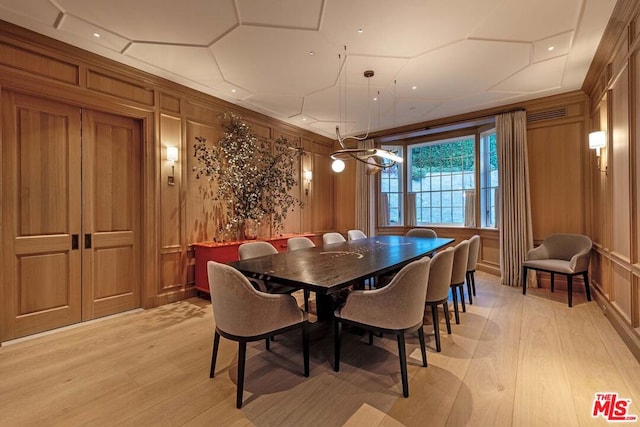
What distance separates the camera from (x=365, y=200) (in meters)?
6.48

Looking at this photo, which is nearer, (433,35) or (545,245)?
(433,35)

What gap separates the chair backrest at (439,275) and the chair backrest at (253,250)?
1.69 m

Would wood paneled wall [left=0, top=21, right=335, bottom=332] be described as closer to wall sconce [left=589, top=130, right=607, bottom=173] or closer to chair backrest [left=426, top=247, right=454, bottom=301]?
chair backrest [left=426, top=247, right=454, bottom=301]

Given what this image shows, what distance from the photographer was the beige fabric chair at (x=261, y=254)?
285 centimetres

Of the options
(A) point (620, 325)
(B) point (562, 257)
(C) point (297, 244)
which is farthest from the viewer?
(B) point (562, 257)

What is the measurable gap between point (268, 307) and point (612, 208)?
3775 mm

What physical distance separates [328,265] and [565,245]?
12.7 ft

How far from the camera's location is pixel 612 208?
3227 mm

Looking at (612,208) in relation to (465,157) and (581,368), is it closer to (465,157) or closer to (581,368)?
(581,368)

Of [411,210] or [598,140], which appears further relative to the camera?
[411,210]

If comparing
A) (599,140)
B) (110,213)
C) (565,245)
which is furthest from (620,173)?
(110,213)

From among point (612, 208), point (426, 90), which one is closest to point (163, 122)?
point (426, 90)

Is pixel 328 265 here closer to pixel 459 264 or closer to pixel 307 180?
pixel 459 264
